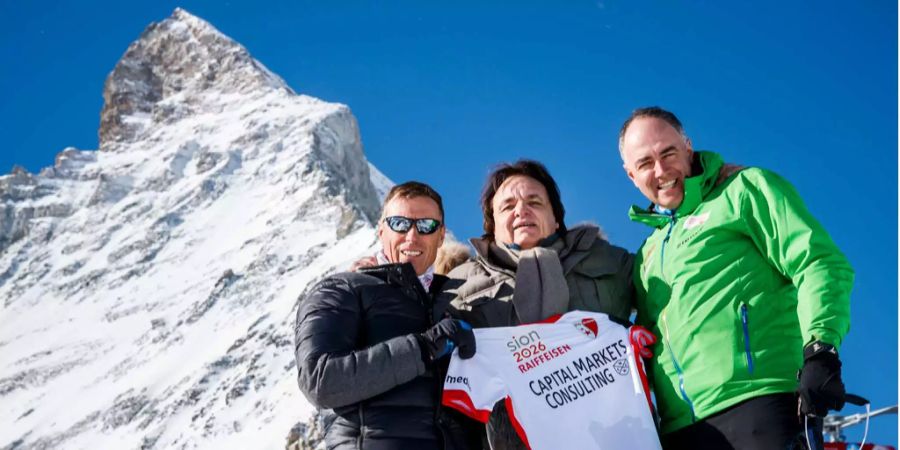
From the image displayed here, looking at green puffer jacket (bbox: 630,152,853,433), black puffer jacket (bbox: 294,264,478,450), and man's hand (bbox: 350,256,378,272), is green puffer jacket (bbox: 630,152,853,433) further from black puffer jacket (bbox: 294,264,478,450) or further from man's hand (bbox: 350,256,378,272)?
man's hand (bbox: 350,256,378,272)

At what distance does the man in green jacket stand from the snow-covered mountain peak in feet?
544

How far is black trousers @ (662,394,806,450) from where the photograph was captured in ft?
10.7

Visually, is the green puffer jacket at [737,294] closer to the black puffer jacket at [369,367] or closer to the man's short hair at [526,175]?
the man's short hair at [526,175]

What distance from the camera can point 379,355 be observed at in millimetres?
3541

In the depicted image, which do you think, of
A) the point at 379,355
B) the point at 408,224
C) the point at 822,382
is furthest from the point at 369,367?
the point at 822,382

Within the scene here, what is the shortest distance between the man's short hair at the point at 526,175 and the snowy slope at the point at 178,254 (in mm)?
40504

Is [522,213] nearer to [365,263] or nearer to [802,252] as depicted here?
[365,263]

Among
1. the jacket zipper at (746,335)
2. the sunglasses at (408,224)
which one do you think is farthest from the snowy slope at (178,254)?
the jacket zipper at (746,335)

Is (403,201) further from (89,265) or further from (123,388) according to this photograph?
(89,265)

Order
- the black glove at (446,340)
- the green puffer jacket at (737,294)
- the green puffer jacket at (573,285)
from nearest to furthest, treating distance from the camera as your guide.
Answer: the green puffer jacket at (737,294), the black glove at (446,340), the green puffer jacket at (573,285)

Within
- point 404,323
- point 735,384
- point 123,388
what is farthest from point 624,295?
point 123,388

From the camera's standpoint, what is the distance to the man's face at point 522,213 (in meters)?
4.39

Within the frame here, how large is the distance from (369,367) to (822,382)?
200cm

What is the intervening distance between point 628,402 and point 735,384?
24.2 inches
